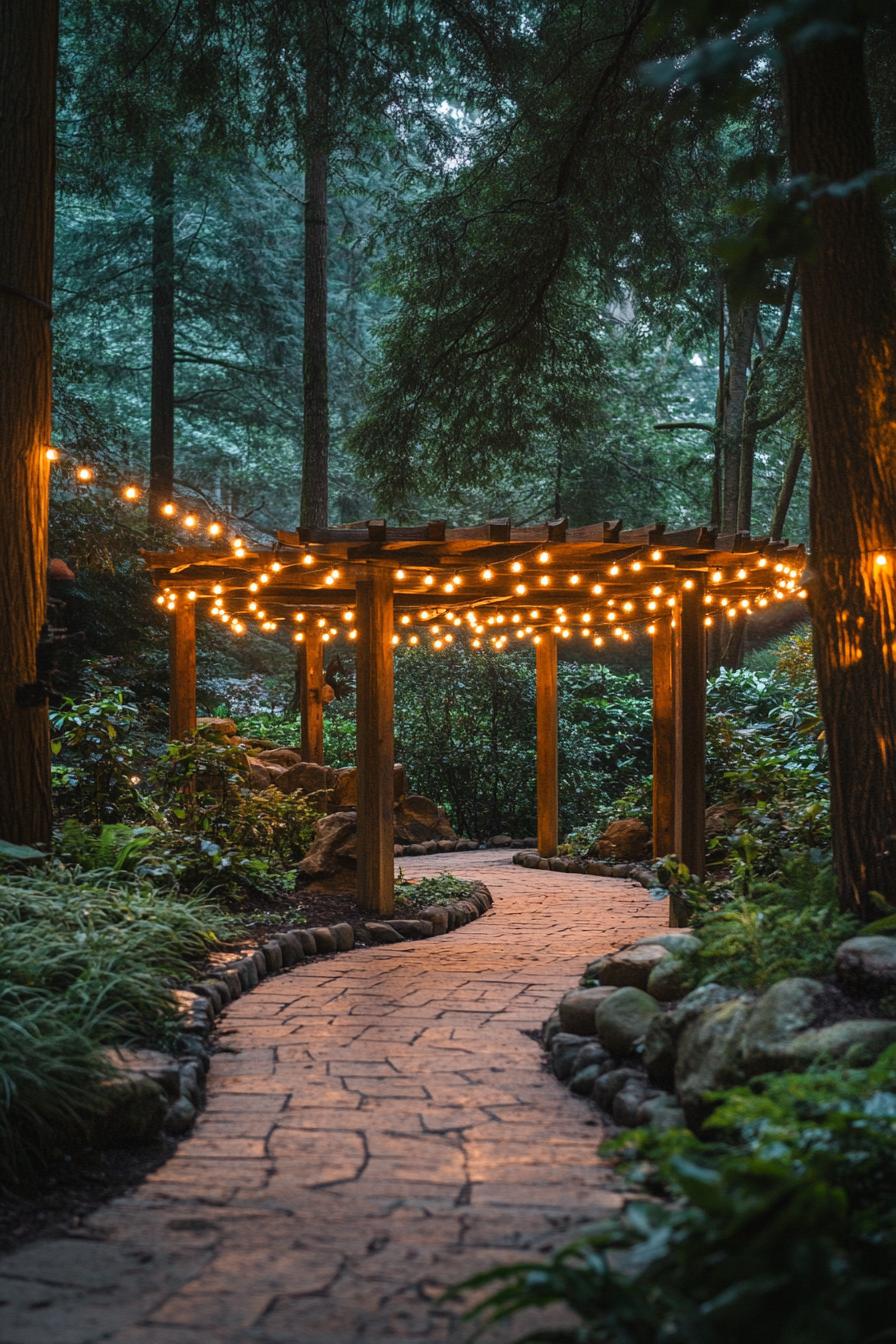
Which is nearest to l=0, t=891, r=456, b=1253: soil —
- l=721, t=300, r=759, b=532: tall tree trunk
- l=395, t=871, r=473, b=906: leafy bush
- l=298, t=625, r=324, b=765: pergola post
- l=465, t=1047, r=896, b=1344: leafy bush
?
l=465, t=1047, r=896, b=1344: leafy bush

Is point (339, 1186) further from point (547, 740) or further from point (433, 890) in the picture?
point (547, 740)

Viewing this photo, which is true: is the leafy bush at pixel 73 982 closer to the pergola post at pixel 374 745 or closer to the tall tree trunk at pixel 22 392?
the tall tree trunk at pixel 22 392

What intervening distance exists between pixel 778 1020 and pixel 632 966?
1463mm

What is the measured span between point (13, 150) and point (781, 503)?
33.5 feet

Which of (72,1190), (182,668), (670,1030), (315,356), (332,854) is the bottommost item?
(72,1190)

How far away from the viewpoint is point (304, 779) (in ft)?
35.6

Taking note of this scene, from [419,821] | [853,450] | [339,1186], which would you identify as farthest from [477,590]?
[339,1186]

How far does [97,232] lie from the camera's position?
16031 mm

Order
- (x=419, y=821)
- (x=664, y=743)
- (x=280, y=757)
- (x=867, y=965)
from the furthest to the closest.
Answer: (x=419, y=821), (x=280, y=757), (x=664, y=743), (x=867, y=965)

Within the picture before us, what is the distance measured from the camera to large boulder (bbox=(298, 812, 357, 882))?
27.2ft

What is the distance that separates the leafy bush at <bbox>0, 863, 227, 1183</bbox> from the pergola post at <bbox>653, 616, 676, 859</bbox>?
4.95 meters

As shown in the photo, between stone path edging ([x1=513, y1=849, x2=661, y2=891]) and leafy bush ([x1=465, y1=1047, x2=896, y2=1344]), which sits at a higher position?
leafy bush ([x1=465, y1=1047, x2=896, y2=1344])

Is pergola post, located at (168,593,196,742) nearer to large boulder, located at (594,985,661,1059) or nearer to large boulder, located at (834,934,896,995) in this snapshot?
large boulder, located at (594,985,661,1059)

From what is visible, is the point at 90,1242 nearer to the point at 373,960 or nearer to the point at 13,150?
the point at 373,960
